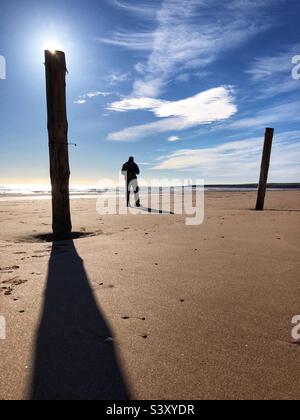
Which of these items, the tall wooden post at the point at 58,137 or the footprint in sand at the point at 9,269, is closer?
the footprint in sand at the point at 9,269

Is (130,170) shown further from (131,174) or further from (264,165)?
(264,165)

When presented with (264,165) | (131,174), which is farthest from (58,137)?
(131,174)

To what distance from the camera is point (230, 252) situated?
3.67 meters

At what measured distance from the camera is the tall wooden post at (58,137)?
4567 mm

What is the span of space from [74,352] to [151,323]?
52 centimetres

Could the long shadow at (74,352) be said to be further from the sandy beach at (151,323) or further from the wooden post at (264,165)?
the wooden post at (264,165)

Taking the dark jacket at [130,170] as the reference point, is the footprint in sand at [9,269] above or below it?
below

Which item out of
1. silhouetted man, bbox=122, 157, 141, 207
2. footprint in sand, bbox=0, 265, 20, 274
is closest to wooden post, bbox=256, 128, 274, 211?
silhouetted man, bbox=122, 157, 141, 207

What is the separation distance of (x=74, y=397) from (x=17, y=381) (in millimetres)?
293

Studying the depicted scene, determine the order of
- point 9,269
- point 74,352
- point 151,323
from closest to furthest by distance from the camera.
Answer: point 74,352 < point 151,323 < point 9,269

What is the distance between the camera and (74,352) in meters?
1.64

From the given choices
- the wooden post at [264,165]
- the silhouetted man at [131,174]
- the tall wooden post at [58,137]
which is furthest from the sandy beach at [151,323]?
the silhouetted man at [131,174]
